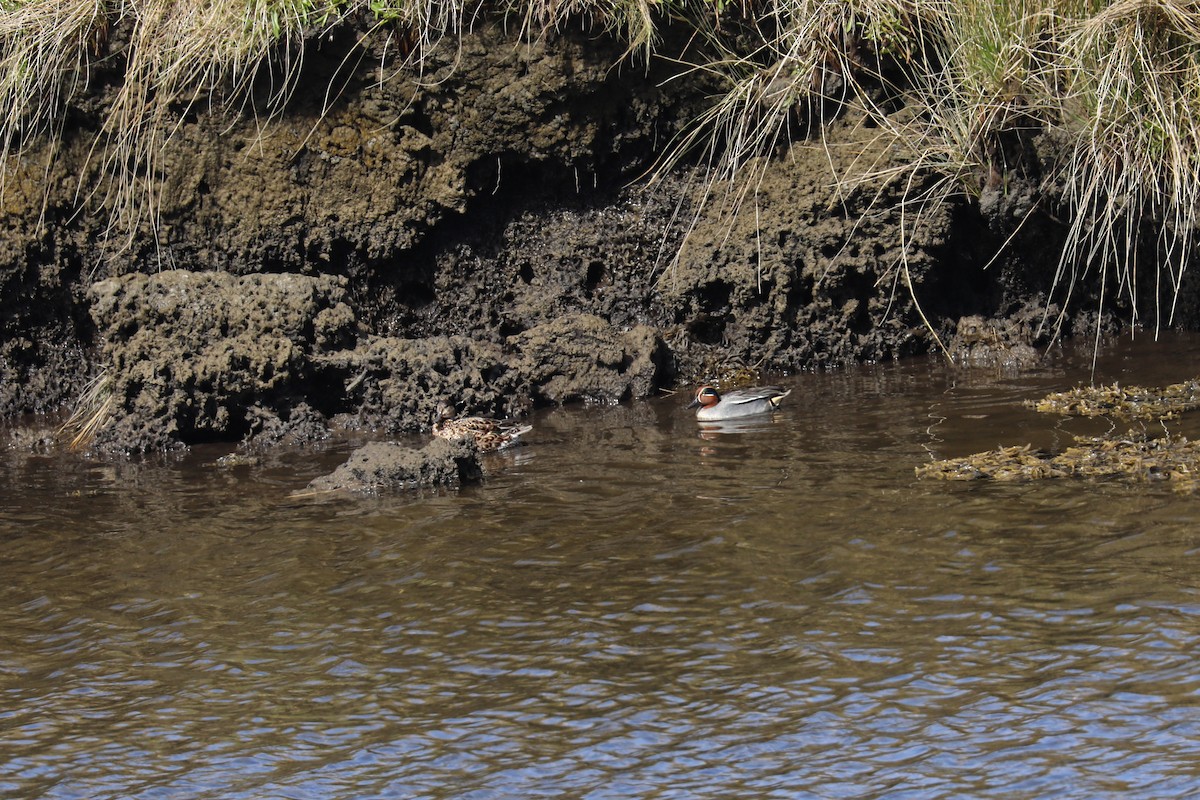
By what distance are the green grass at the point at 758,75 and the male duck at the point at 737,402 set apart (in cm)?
186

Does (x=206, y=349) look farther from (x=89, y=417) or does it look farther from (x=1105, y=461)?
(x=1105, y=461)

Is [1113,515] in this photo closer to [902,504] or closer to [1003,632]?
[902,504]

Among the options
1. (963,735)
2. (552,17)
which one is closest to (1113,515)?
(963,735)

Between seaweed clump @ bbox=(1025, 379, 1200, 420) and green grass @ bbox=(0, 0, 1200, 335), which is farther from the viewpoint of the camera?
green grass @ bbox=(0, 0, 1200, 335)

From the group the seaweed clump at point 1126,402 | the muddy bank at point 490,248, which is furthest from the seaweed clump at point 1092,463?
the muddy bank at point 490,248

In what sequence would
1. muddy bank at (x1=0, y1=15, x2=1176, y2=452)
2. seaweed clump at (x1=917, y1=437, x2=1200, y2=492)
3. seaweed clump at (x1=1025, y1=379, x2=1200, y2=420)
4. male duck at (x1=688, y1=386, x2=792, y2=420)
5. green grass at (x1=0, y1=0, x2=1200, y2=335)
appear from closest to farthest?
seaweed clump at (x1=917, y1=437, x2=1200, y2=492) < seaweed clump at (x1=1025, y1=379, x2=1200, y2=420) < green grass at (x1=0, y1=0, x2=1200, y2=335) < male duck at (x1=688, y1=386, x2=792, y2=420) < muddy bank at (x1=0, y1=15, x2=1176, y2=452)

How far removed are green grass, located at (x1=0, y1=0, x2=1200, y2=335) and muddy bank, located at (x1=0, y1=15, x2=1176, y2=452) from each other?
201 millimetres

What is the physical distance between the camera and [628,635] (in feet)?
19.5

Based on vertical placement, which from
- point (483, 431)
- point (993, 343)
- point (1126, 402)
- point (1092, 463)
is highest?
point (993, 343)

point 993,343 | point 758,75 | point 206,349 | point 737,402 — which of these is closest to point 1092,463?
point 737,402

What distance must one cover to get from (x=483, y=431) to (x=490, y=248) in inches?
109

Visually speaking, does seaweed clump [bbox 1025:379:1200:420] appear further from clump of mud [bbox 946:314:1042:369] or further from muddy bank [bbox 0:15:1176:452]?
muddy bank [bbox 0:15:1176:452]

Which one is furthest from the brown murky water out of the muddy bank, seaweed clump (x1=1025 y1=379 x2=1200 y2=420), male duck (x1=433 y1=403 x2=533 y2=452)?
the muddy bank

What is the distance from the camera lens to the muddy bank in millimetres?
11180
